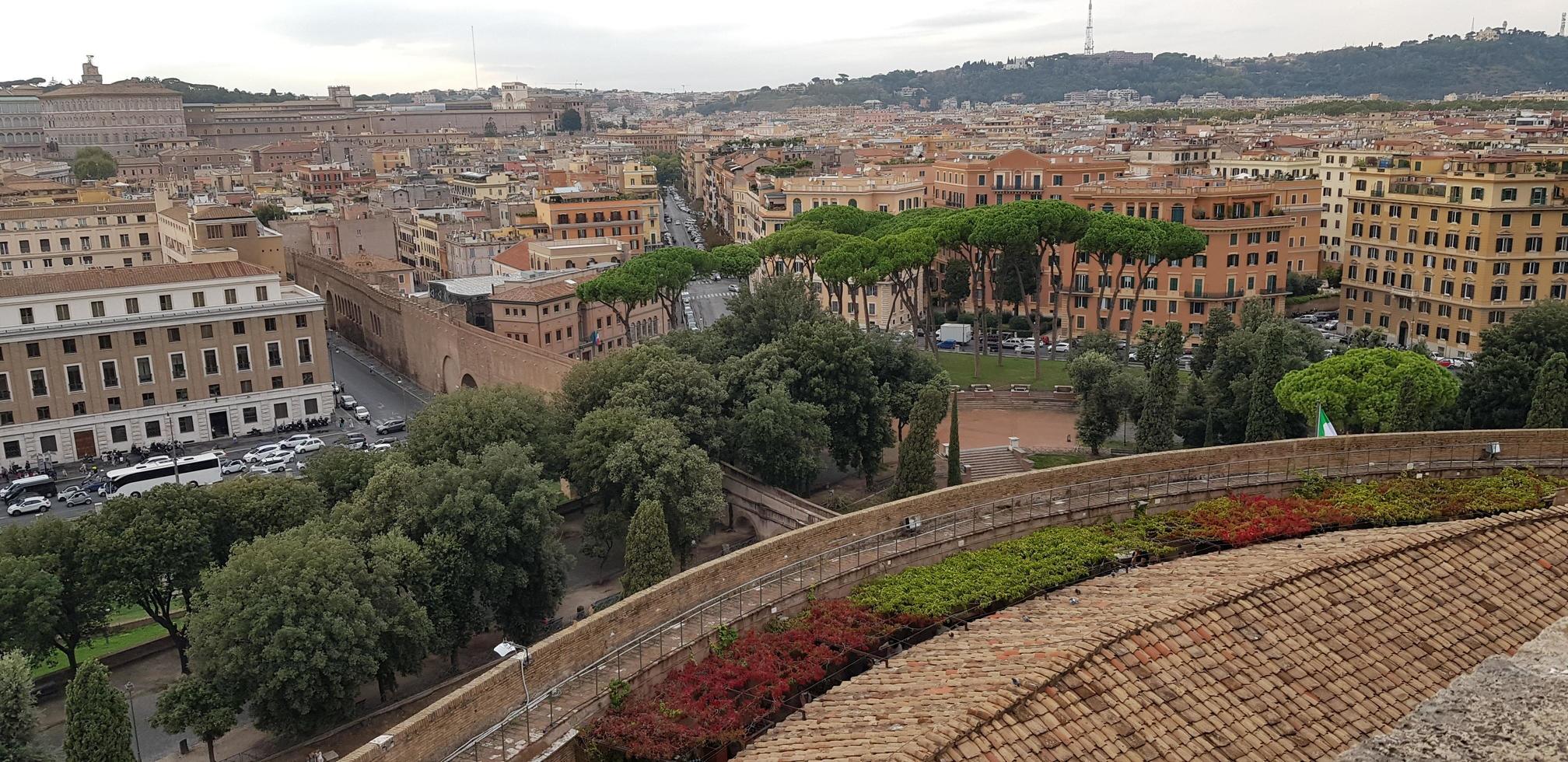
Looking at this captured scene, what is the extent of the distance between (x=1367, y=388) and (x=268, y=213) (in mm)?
72556

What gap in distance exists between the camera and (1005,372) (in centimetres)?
4781

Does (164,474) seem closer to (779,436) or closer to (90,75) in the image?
(779,436)

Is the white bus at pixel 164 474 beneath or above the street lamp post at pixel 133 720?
above

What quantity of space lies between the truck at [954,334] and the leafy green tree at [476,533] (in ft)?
109

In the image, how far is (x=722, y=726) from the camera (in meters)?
14.6

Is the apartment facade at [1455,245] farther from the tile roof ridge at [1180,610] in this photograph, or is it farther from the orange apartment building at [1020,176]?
the tile roof ridge at [1180,610]

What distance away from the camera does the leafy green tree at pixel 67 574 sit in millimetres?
25594

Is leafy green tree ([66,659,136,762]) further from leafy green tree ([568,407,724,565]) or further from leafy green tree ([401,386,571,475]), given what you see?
leafy green tree ([568,407,724,565])

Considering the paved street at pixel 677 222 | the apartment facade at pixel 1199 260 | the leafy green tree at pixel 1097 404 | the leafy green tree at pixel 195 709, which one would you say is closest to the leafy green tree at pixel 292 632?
the leafy green tree at pixel 195 709

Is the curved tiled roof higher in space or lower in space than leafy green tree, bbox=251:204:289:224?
lower

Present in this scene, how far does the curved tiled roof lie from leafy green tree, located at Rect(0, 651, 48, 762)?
13.5 m

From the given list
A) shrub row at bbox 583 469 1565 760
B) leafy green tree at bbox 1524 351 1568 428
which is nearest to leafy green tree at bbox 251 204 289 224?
shrub row at bbox 583 469 1565 760

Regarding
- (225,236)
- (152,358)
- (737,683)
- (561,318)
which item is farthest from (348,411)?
(737,683)

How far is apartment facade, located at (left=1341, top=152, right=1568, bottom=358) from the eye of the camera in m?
48.7
